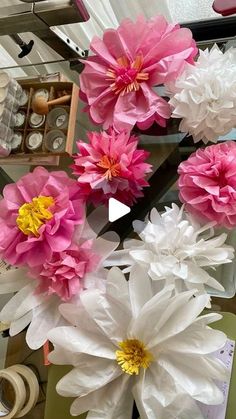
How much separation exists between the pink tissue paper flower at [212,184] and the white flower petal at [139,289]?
14 cm

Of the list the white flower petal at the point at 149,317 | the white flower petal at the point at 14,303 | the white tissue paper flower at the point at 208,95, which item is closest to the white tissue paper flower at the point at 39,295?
the white flower petal at the point at 14,303

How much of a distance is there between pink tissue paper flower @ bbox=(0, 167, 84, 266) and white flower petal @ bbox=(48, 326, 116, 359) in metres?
0.12

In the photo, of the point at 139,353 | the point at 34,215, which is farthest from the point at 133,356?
the point at 34,215

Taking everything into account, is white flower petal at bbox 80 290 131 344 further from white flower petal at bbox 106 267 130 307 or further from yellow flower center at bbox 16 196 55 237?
yellow flower center at bbox 16 196 55 237

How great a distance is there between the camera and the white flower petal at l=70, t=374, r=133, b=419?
68cm

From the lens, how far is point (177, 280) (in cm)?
72

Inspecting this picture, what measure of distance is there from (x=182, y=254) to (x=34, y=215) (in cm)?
24

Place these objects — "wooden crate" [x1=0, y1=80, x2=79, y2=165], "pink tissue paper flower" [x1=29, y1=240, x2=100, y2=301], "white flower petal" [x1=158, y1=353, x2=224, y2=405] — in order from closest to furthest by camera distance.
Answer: "white flower petal" [x1=158, y1=353, x2=224, y2=405] < "pink tissue paper flower" [x1=29, y1=240, x2=100, y2=301] < "wooden crate" [x1=0, y1=80, x2=79, y2=165]

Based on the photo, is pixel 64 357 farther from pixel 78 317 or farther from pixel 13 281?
pixel 13 281

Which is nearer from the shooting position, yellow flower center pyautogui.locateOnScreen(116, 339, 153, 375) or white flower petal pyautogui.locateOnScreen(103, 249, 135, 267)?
yellow flower center pyautogui.locateOnScreen(116, 339, 153, 375)

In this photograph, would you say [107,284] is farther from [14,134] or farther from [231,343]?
[14,134]

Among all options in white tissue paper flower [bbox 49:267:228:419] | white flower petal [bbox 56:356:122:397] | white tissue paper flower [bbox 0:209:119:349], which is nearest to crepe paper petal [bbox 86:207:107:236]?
white tissue paper flower [bbox 0:209:119:349]

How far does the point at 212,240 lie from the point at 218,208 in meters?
0.05

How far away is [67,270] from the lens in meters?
0.75
